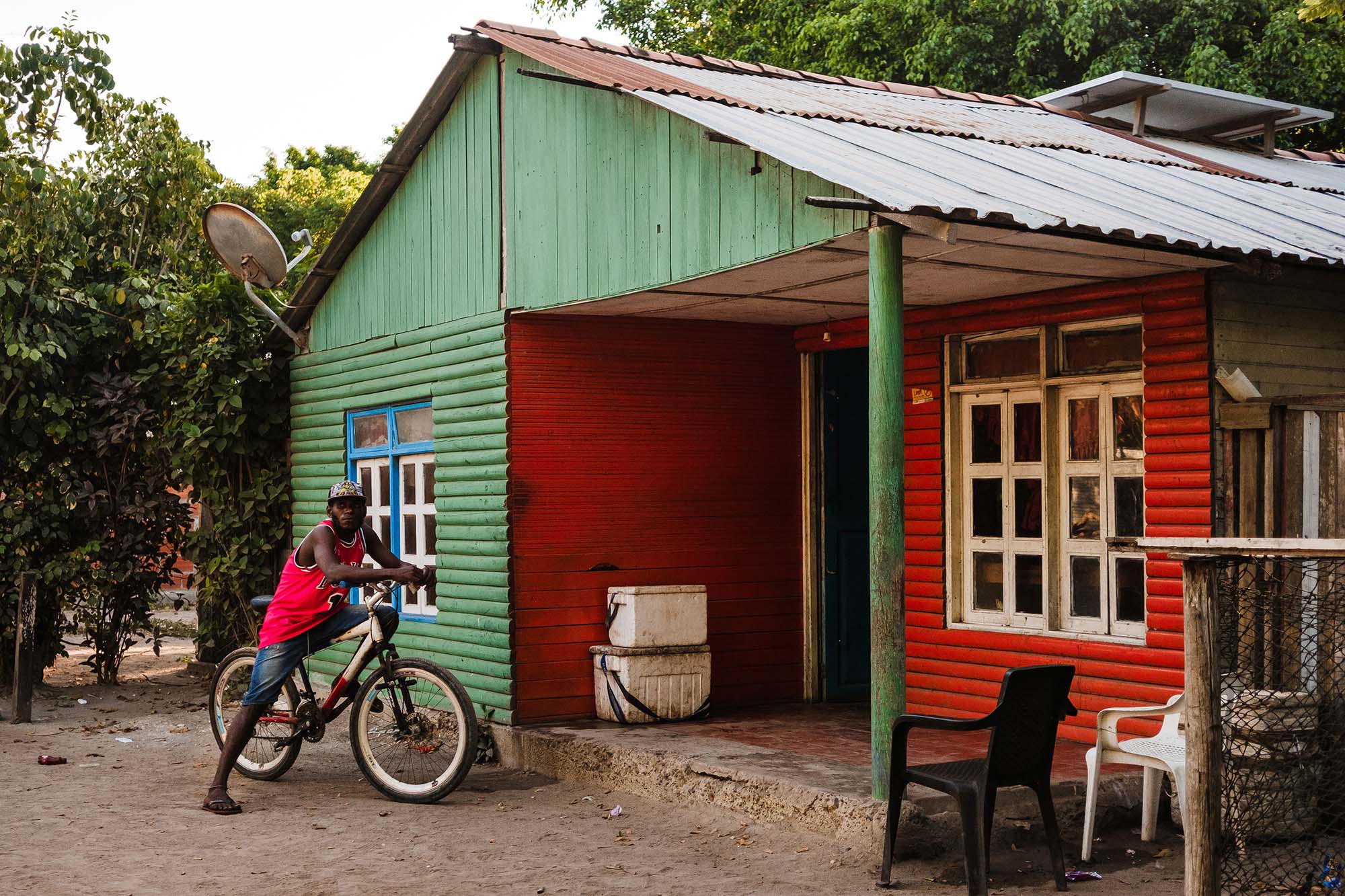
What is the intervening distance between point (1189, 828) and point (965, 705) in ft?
13.1

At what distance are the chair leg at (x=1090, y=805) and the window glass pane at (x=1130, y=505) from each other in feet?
5.47

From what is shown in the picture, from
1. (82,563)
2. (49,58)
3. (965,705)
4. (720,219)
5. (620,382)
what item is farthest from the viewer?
(82,563)

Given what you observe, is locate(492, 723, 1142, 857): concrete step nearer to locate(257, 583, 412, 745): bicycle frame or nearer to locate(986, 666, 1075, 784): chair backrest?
locate(986, 666, 1075, 784): chair backrest

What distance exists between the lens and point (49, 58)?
1062 centimetres

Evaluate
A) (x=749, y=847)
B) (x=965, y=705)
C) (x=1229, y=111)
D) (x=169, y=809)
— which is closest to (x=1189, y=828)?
(x=749, y=847)

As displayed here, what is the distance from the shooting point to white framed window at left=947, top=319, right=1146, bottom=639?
7.72 meters

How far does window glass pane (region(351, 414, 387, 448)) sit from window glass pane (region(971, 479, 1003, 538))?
4472 mm

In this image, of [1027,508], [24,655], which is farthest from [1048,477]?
[24,655]

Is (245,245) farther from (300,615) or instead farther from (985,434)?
(985,434)

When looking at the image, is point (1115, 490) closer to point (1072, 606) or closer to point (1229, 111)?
point (1072, 606)

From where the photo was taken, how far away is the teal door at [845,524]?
983 centimetres

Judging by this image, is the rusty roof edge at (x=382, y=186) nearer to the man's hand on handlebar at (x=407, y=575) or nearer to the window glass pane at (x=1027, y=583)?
the man's hand on handlebar at (x=407, y=575)

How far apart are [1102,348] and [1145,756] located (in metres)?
2.53

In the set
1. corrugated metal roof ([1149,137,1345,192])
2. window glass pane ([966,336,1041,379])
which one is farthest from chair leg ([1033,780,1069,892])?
corrugated metal roof ([1149,137,1345,192])
